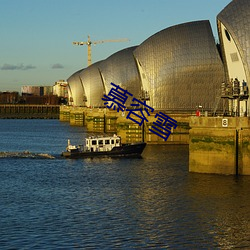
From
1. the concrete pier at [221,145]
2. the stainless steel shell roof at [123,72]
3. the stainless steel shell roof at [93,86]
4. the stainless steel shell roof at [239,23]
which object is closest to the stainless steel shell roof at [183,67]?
the stainless steel shell roof at [123,72]

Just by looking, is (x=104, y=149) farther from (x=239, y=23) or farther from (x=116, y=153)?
(x=239, y=23)

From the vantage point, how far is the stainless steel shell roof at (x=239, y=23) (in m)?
55.2

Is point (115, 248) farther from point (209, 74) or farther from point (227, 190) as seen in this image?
point (209, 74)

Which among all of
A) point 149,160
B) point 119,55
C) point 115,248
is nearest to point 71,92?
point 119,55

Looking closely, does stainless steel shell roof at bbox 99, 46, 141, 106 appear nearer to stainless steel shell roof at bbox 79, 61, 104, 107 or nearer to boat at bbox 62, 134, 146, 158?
stainless steel shell roof at bbox 79, 61, 104, 107

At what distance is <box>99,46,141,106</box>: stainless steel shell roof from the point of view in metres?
107

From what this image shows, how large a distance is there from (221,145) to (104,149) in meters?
20.3

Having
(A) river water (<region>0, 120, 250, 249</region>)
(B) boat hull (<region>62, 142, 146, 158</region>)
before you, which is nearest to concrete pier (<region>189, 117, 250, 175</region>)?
(A) river water (<region>0, 120, 250, 249</region>)

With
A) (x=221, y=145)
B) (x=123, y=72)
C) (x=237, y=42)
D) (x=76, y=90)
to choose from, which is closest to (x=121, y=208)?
(x=221, y=145)

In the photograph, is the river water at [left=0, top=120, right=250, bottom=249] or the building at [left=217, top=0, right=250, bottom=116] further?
the building at [left=217, top=0, right=250, bottom=116]

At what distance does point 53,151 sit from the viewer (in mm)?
74375

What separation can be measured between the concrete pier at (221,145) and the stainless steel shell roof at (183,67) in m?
33.3

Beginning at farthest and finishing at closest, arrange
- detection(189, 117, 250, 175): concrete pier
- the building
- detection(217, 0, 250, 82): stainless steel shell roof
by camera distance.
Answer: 1. detection(217, 0, 250, 82): stainless steel shell roof
2. the building
3. detection(189, 117, 250, 175): concrete pier

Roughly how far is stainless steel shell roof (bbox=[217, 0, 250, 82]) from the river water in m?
11.0
